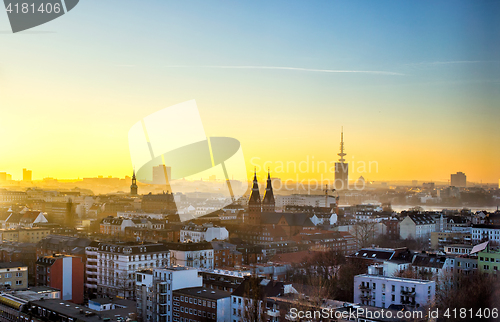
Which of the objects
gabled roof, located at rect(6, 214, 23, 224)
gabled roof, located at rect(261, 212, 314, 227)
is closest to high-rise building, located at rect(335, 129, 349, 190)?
gabled roof, located at rect(261, 212, 314, 227)

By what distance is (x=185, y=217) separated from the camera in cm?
2055

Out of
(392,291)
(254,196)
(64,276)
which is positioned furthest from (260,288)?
(254,196)

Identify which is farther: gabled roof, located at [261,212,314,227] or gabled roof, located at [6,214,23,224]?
gabled roof, located at [6,214,23,224]

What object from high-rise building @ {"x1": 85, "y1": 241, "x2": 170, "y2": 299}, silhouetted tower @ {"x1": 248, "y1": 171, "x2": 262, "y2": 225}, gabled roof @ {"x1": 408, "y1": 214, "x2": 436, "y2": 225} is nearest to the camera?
high-rise building @ {"x1": 85, "y1": 241, "x2": 170, "y2": 299}

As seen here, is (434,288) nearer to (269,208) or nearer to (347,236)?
(347,236)

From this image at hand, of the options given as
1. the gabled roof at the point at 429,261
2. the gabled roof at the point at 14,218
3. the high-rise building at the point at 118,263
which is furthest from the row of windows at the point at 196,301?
the gabled roof at the point at 14,218

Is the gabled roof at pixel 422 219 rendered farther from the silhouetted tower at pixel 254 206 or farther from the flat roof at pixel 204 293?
the flat roof at pixel 204 293

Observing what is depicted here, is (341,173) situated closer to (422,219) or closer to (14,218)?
(422,219)

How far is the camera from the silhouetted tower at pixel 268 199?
18375 millimetres

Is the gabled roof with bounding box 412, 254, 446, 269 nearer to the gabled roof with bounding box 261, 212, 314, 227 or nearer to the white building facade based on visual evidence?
the white building facade

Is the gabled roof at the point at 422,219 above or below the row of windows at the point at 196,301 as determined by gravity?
above

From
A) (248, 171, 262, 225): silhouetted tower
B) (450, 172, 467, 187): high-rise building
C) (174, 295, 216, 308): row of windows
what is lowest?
(174, 295, 216, 308): row of windows

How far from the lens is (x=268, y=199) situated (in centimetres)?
1872

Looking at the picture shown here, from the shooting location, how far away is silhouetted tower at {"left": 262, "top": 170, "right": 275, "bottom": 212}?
18.4m
